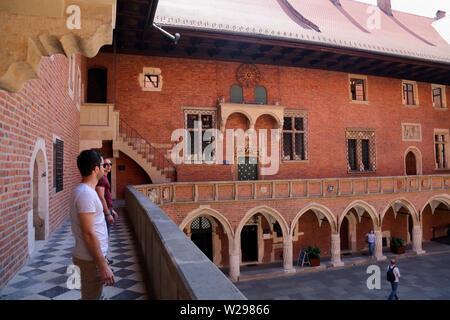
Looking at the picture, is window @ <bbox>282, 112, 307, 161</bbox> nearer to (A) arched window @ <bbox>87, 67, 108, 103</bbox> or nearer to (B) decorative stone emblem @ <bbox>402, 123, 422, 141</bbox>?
(B) decorative stone emblem @ <bbox>402, 123, 422, 141</bbox>

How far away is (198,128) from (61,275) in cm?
1199

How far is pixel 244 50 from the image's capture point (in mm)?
15648

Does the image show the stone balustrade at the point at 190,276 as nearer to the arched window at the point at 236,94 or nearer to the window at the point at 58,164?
the window at the point at 58,164

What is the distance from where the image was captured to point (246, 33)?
14.2 metres

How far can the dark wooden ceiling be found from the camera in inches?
489

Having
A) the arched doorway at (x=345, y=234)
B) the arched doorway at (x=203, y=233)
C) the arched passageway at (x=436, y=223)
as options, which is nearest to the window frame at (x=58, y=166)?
Result: the arched doorway at (x=203, y=233)

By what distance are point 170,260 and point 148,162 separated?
11.7 metres

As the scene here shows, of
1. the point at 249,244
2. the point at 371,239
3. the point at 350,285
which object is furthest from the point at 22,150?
the point at 371,239

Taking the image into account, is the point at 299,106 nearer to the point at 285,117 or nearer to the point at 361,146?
the point at 285,117

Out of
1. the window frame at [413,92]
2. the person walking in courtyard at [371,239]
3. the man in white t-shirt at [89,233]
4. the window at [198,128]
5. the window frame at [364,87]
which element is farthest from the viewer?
the window frame at [413,92]

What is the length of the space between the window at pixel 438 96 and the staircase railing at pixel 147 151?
18.9m

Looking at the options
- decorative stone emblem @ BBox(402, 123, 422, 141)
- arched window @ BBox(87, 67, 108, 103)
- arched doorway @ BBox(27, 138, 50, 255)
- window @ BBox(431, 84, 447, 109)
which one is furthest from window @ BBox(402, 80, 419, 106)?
arched doorway @ BBox(27, 138, 50, 255)

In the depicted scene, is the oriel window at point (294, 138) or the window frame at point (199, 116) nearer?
the window frame at point (199, 116)

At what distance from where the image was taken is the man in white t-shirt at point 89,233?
2340 millimetres
